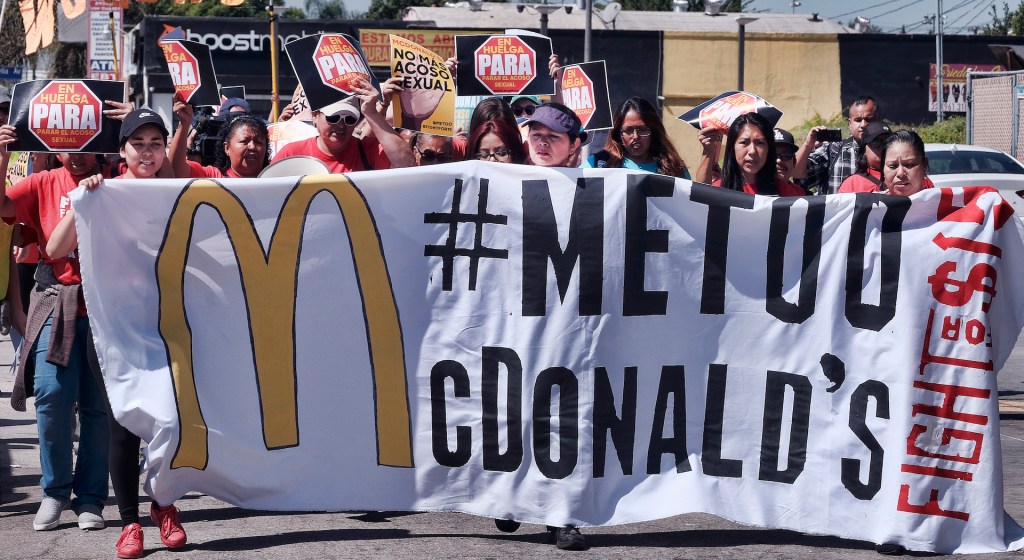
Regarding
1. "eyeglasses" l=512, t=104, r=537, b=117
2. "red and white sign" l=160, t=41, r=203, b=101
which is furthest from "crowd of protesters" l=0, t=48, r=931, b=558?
"eyeglasses" l=512, t=104, r=537, b=117

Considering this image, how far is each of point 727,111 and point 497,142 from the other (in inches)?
58.7

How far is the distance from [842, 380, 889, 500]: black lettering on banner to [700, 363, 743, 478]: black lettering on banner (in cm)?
47

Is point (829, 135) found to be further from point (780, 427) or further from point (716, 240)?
point (780, 427)

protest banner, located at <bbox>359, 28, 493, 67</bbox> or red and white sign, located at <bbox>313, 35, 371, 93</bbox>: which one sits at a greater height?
protest banner, located at <bbox>359, 28, 493, 67</bbox>

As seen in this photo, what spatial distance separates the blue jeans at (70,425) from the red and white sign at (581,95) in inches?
133

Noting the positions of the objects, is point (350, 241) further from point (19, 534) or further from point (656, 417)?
point (19, 534)

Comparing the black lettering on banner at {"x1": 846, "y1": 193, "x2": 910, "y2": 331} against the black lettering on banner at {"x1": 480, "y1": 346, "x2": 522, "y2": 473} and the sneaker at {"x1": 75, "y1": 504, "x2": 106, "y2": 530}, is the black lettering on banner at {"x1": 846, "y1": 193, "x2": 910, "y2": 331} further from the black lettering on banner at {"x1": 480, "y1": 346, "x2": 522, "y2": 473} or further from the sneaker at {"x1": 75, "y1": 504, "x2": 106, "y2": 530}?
the sneaker at {"x1": 75, "y1": 504, "x2": 106, "y2": 530}

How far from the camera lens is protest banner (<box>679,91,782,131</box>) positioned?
21.8 feet

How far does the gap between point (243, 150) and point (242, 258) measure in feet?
3.70

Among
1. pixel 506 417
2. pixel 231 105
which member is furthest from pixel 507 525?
pixel 231 105

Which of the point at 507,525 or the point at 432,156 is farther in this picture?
the point at 432,156

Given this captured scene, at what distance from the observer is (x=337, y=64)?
6.39 m

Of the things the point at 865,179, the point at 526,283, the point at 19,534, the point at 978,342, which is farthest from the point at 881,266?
the point at 19,534

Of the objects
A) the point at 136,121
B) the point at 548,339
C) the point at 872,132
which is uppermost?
the point at 872,132
